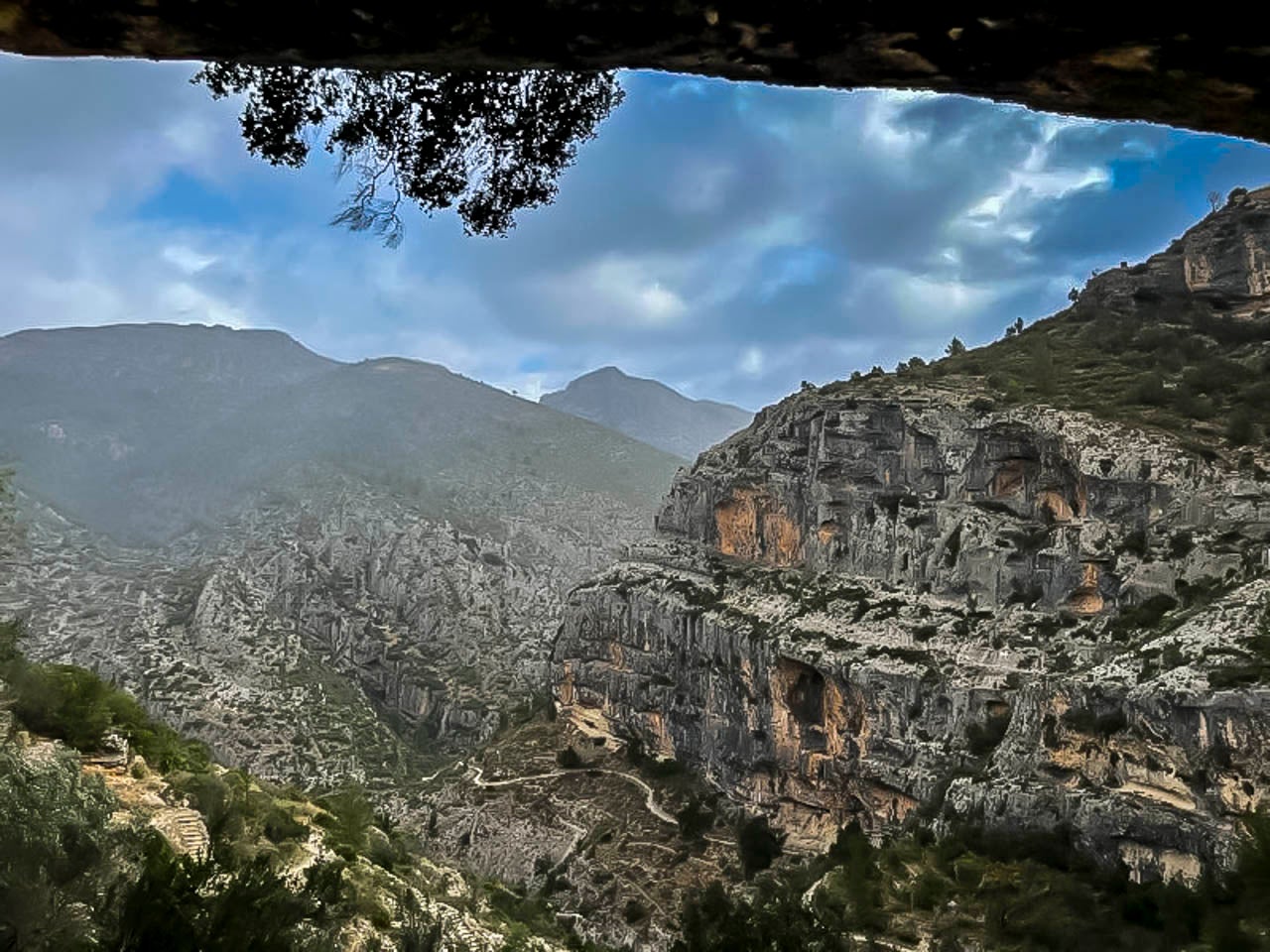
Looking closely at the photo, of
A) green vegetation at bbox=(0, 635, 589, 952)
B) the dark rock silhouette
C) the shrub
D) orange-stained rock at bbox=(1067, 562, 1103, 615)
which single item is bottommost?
the shrub

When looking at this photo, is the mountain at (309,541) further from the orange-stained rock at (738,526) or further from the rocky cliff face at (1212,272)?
the rocky cliff face at (1212,272)

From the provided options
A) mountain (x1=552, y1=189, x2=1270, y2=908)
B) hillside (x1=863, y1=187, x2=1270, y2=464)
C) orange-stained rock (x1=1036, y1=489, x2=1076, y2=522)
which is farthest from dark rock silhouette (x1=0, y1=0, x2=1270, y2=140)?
orange-stained rock (x1=1036, y1=489, x2=1076, y2=522)

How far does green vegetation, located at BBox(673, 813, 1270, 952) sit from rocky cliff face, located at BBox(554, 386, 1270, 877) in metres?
1.31

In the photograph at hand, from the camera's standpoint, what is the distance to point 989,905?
23.2 metres

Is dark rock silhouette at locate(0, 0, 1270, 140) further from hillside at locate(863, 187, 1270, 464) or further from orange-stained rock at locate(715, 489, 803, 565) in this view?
orange-stained rock at locate(715, 489, 803, 565)

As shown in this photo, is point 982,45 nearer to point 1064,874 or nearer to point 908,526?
point 1064,874

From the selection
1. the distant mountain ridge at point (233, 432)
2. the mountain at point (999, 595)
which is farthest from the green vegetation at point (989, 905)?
the distant mountain ridge at point (233, 432)

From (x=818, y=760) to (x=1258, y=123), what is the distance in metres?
43.3

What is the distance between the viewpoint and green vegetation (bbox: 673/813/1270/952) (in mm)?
15859

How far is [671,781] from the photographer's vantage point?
5000cm

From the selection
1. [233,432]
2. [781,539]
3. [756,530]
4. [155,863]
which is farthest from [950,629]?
[233,432]

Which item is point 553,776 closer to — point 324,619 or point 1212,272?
point 324,619

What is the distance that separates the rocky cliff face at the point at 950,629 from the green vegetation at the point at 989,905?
4.31ft

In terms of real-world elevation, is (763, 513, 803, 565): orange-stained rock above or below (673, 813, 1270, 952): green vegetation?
above
